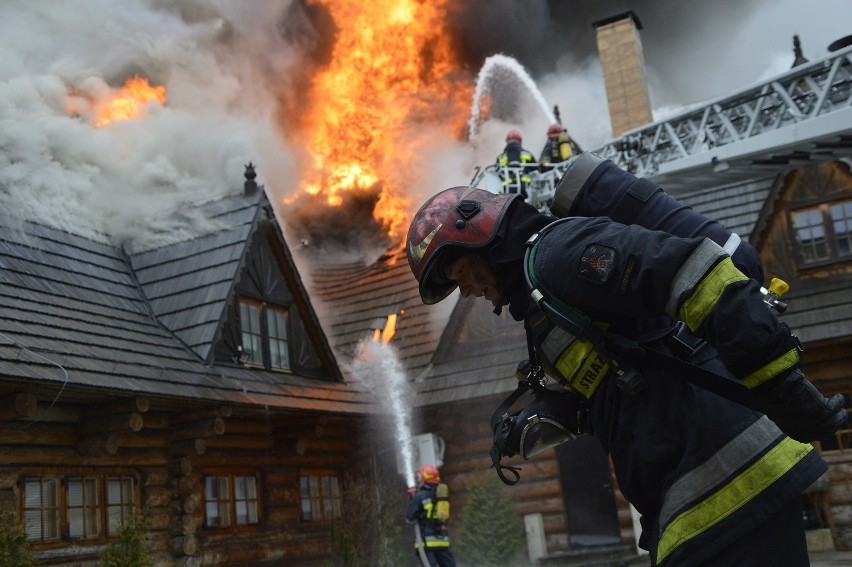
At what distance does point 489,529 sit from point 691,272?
12.3m

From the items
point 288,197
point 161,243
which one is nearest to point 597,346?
point 161,243

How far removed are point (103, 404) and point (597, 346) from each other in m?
8.41

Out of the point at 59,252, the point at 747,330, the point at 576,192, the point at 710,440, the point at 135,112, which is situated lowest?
the point at 710,440

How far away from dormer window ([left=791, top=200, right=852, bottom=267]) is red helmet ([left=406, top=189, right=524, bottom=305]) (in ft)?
40.5

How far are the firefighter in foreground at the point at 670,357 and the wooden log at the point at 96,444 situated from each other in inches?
311

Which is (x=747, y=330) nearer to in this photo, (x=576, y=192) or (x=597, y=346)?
(x=597, y=346)

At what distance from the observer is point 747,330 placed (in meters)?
2.01

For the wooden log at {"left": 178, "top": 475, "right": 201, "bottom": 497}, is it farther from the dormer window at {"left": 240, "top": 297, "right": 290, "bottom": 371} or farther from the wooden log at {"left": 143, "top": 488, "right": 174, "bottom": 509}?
the dormer window at {"left": 240, "top": 297, "right": 290, "bottom": 371}

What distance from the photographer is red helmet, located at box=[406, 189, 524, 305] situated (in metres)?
2.76

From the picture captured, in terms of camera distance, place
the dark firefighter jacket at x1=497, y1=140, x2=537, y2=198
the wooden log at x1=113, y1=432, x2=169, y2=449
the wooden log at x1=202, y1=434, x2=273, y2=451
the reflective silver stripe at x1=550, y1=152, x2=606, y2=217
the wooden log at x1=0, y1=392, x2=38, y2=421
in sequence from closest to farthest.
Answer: the reflective silver stripe at x1=550, y1=152, x2=606, y2=217
the wooden log at x1=0, y1=392, x2=38, y2=421
the wooden log at x1=113, y1=432, x2=169, y2=449
the wooden log at x1=202, y1=434, x2=273, y2=451
the dark firefighter jacket at x1=497, y1=140, x2=537, y2=198

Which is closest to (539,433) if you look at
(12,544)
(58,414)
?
(12,544)

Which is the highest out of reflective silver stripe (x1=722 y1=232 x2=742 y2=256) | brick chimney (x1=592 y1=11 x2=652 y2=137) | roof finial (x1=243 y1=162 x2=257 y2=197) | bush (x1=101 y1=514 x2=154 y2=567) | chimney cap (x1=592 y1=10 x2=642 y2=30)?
chimney cap (x1=592 y1=10 x2=642 y2=30)

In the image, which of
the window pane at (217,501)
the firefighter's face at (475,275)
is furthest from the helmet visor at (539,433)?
the window pane at (217,501)

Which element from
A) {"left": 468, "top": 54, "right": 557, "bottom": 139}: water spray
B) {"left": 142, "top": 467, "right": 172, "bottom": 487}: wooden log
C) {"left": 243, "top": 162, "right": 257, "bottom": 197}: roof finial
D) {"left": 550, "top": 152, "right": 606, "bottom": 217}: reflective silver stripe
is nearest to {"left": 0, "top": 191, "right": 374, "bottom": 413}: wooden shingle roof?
{"left": 243, "top": 162, "right": 257, "bottom": 197}: roof finial
